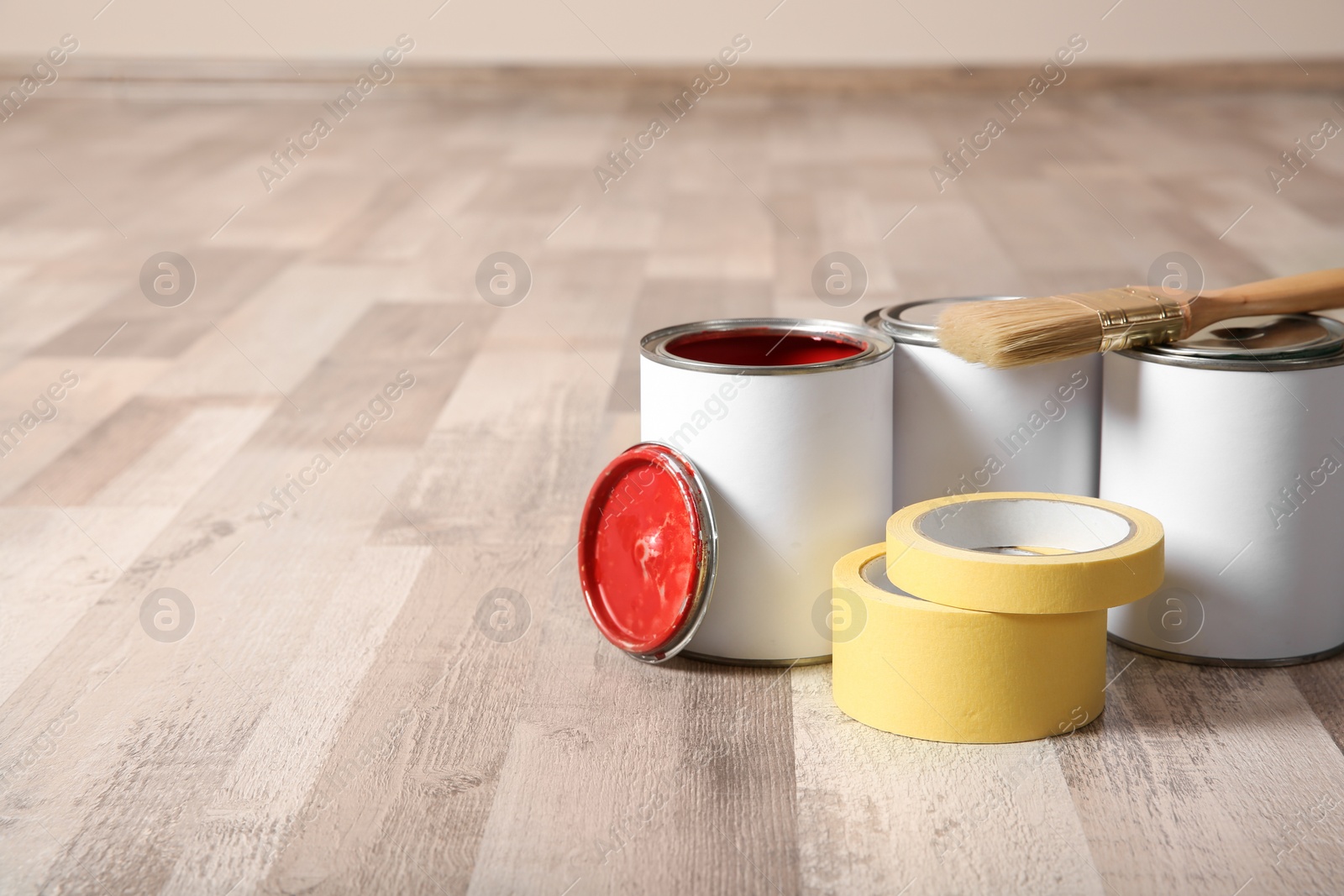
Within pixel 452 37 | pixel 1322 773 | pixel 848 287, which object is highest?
pixel 452 37

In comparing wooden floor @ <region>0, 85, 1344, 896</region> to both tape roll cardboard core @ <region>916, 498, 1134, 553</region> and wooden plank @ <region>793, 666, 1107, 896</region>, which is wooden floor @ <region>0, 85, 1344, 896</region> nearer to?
wooden plank @ <region>793, 666, 1107, 896</region>

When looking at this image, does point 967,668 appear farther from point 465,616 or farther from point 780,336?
point 465,616

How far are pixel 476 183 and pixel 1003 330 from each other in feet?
8.97

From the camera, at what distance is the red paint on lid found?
114 cm

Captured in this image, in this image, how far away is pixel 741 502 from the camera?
1036mm

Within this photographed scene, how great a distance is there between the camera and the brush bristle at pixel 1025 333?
993mm

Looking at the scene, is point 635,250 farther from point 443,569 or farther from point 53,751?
point 53,751

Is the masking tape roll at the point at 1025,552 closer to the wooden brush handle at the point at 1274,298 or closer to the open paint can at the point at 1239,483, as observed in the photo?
the open paint can at the point at 1239,483

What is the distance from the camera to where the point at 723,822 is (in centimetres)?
86

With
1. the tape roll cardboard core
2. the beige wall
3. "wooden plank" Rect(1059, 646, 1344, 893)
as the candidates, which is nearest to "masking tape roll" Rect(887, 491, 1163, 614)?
the tape roll cardboard core

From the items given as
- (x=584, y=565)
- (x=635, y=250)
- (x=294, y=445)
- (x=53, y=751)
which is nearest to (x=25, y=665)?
(x=53, y=751)

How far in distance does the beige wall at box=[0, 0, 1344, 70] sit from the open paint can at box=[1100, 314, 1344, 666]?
427 centimetres

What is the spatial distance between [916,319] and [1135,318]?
194 millimetres

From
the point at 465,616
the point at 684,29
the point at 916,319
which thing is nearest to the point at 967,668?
the point at 916,319
